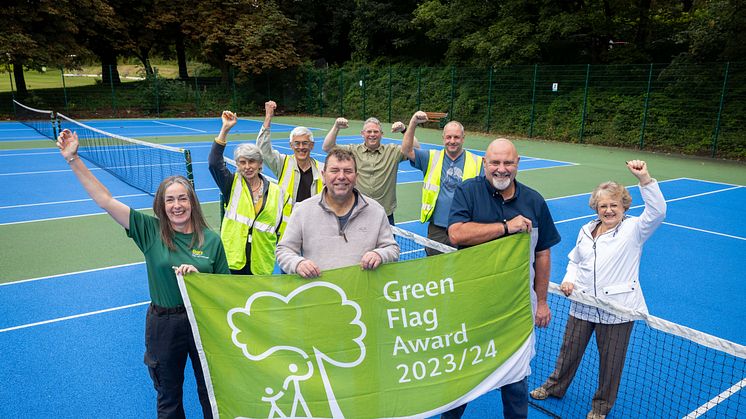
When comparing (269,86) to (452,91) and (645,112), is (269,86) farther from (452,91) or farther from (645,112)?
(645,112)

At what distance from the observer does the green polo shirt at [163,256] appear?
12.1 ft

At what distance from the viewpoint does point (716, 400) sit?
4.91 metres

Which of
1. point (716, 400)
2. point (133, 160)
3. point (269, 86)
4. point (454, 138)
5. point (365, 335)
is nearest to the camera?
point (365, 335)

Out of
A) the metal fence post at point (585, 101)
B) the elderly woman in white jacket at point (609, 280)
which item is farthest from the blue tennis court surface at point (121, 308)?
the metal fence post at point (585, 101)

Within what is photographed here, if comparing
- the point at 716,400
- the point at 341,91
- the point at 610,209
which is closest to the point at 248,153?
the point at 610,209

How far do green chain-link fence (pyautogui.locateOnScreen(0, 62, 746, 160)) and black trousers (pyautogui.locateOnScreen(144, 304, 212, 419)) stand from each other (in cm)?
2329

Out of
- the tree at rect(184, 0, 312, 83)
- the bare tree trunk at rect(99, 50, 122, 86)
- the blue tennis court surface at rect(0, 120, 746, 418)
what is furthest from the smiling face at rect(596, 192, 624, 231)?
the bare tree trunk at rect(99, 50, 122, 86)

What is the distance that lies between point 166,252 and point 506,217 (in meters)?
2.43

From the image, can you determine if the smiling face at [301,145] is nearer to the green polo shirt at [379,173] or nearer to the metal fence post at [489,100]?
the green polo shirt at [379,173]

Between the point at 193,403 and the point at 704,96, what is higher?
the point at 704,96

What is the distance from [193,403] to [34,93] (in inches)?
1596

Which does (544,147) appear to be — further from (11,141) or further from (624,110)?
(11,141)

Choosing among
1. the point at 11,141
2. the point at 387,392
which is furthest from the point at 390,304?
the point at 11,141

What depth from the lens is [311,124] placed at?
33.8 meters
